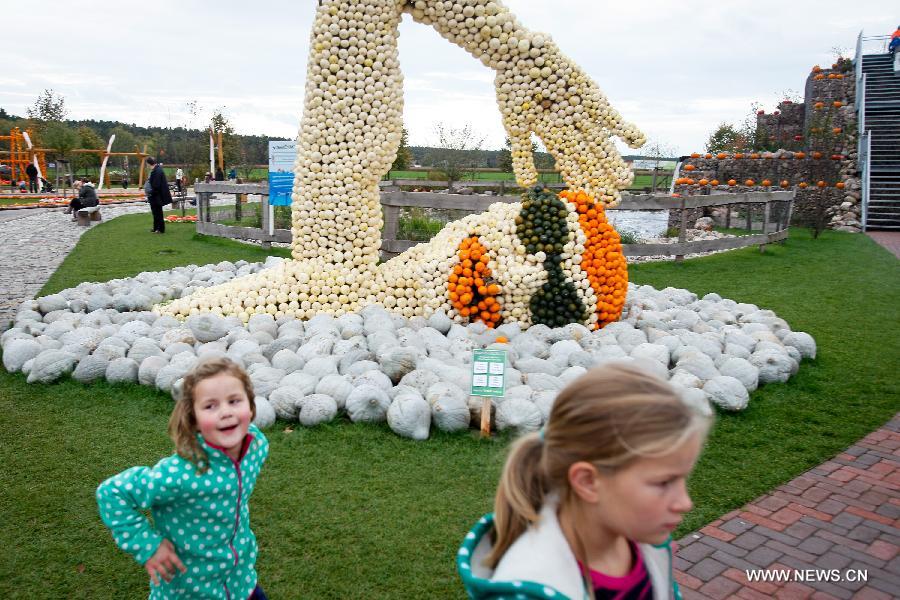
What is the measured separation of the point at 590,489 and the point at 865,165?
20706 mm

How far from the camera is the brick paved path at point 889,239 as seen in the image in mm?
14242

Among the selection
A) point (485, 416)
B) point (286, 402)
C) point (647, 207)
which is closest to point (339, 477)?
point (286, 402)

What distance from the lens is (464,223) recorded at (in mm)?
6477

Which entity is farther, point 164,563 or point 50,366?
point 50,366

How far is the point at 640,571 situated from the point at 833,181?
65.6ft

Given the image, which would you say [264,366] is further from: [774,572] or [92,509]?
[774,572]

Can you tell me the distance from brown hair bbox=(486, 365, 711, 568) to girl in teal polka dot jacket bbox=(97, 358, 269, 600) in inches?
38.8

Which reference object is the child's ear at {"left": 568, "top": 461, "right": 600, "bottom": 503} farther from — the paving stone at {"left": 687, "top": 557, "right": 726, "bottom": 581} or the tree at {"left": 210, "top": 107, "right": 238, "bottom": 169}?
the tree at {"left": 210, "top": 107, "right": 238, "bottom": 169}

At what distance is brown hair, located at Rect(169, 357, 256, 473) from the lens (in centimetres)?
207

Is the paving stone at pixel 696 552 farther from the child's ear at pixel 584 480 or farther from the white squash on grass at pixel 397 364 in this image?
the white squash on grass at pixel 397 364

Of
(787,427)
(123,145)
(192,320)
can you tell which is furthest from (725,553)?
(123,145)

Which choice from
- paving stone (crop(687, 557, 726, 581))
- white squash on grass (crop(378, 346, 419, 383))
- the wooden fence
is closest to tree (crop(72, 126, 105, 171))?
the wooden fence

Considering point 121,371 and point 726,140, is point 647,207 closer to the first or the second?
point 121,371

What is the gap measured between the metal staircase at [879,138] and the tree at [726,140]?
356 cm
